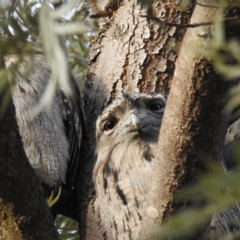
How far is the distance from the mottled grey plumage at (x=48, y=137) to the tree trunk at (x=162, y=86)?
0.07 meters

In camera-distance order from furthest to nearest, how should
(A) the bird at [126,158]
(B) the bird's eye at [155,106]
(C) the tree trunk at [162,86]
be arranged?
(B) the bird's eye at [155,106] → (A) the bird at [126,158] → (C) the tree trunk at [162,86]

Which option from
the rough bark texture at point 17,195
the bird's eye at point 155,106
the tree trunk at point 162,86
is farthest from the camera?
the bird's eye at point 155,106

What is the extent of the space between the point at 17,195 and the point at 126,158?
3.19 ft

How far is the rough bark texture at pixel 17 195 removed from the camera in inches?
76.0

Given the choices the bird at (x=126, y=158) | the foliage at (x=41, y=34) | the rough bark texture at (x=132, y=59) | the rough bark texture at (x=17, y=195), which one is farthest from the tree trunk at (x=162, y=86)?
the foliage at (x=41, y=34)

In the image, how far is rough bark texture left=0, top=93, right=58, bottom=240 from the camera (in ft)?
6.34

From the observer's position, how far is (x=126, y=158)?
2.89 metres

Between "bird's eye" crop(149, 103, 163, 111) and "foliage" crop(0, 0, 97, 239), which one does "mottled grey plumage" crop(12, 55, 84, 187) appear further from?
"foliage" crop(0, 0, 97, 239)

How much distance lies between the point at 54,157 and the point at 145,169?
595 millimetres

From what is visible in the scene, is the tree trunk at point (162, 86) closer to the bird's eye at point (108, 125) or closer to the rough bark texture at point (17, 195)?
the bird's eye at point (108, 125)

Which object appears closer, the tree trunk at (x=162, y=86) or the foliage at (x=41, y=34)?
the foliage at (x=41, y=34)

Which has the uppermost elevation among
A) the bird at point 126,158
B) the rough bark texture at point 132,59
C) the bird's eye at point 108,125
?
the rough bark texture at point 132,59

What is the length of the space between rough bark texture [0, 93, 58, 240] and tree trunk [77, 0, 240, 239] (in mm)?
338

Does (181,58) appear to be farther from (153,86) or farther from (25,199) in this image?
(153,86)
